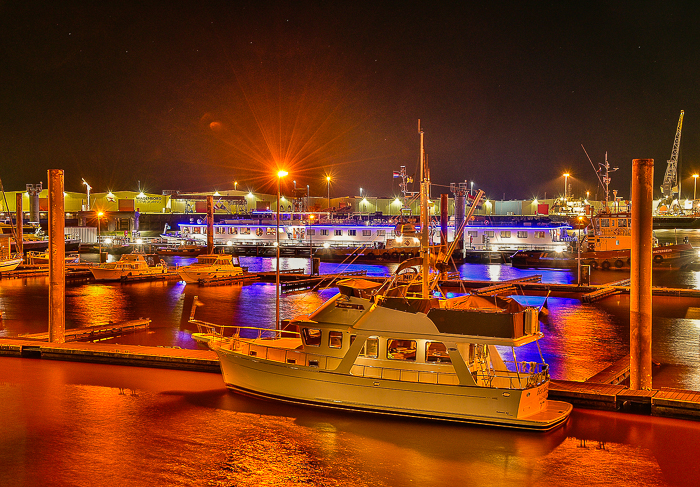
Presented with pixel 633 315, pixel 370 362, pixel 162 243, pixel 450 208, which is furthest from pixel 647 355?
pixel 450 208

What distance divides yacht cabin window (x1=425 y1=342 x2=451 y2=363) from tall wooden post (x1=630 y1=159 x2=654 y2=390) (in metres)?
4.39

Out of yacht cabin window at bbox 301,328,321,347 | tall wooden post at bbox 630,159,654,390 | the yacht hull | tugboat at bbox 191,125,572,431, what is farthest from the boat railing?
yacht cabin window at bbox 301,328,321,347

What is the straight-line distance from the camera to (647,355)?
41.0 ft

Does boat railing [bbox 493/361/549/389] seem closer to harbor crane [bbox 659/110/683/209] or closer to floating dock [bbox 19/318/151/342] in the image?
floating dock [bbox 19/318/151/342]

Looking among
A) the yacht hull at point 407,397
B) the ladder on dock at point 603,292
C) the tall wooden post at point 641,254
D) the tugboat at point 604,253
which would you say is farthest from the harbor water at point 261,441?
the tugboat at point 604,253

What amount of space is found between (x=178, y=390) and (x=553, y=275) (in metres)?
42.0

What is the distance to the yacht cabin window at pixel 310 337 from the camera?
12.6 metres

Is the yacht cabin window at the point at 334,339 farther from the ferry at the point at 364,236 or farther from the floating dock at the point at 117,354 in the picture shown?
the ferry at the point at 364,236

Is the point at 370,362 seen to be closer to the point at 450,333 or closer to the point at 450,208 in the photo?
the point at 450,333

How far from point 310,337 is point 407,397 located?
8.63 ft

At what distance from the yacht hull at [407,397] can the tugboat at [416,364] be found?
0.02 metres

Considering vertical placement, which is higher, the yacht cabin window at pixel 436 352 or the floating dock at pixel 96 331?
the yacht cabin window at pixel 436 352

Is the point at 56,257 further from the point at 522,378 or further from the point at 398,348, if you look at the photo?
the point at 522,378

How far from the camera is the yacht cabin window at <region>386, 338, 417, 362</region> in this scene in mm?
11844
